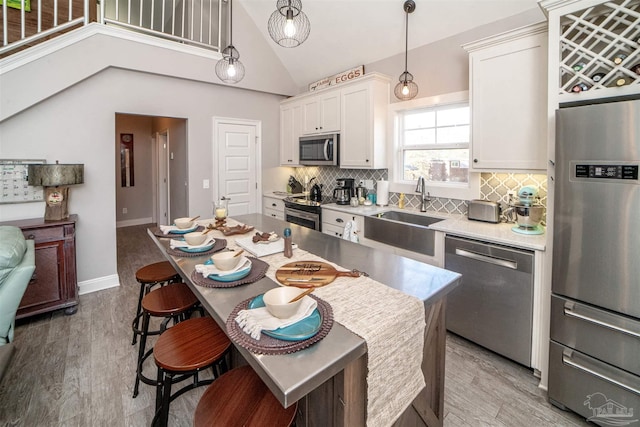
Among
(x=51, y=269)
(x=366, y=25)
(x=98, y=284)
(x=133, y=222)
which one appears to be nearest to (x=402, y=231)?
(x=366, y=25)

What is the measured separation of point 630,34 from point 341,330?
261 cm

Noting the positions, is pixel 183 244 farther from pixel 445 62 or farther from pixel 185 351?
pixel 445 62

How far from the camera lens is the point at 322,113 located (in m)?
4.17

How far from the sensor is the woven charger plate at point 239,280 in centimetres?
132

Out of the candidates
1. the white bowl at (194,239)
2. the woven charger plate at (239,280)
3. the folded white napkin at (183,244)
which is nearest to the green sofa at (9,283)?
the folded white napkin at (183,244)

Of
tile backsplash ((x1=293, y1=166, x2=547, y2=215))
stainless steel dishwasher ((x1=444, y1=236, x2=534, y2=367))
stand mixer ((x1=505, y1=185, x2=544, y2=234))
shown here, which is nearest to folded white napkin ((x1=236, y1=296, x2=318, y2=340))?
stainless steel dishwasher ((x1=444, y1=236, x2=534, y2=367))

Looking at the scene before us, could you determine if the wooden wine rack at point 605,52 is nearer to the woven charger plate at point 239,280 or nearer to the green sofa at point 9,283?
the woven charger plate at point 239,280

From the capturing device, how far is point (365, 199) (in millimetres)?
3961

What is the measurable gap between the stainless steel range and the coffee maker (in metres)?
0.29

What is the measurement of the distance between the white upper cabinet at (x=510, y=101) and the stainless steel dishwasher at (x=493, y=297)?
28.1 inches

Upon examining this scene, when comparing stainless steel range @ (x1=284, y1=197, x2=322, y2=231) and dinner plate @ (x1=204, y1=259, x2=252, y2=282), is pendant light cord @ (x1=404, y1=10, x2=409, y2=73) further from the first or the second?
dinner plate @ (x1=204, y1=259, x2=252, y2=282)

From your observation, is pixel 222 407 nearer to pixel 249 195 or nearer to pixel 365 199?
pixel 365 199

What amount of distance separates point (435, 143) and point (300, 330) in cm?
298

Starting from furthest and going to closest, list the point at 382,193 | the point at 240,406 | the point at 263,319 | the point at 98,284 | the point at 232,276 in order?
the point at 382,193, the point at 98,284, the point at 232,276, the point at 240,406, the point at 263,319
